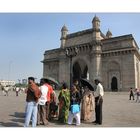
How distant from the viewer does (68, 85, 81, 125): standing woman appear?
24.4 feet

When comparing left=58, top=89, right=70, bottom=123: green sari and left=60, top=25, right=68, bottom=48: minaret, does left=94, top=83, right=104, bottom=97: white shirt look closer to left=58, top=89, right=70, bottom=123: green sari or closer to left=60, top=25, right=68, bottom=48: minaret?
left=58, top=89, right=70, bottom=123: green sari

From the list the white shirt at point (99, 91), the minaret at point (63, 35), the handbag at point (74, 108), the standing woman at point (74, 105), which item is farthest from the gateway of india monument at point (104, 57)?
the handbag at point (74, 108)

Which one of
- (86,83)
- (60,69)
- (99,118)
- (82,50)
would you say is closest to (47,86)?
(86,83)

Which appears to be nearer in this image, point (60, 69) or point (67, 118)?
point (67, 118)

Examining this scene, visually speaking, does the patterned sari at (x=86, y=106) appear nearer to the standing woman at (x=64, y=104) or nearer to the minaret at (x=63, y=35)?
the standing woman at (x=64, y=104)

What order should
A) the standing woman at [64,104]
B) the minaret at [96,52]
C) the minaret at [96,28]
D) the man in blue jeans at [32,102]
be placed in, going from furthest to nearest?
the minaret at [96,28] → the minaret at [96,52] → the standing woman at [64,104] → the man in blue jeans at [32,102]

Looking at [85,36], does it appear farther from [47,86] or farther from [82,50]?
[47,86]

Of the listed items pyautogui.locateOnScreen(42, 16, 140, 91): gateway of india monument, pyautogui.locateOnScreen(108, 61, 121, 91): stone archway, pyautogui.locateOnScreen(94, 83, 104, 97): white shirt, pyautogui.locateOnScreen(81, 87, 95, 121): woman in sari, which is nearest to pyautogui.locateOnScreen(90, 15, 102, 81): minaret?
pyautogui.locateOnScreen(42, 16, 140, 91): gateway of india monument

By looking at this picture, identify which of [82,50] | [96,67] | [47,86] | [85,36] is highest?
[85,36]

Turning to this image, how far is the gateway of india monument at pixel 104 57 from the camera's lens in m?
35.8

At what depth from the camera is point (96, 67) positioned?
38906 millimetres

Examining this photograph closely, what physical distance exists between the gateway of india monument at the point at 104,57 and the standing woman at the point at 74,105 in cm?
2445

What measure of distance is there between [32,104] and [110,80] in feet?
106

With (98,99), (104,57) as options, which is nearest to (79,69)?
(104,57)
